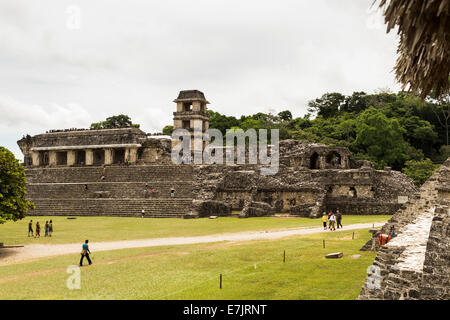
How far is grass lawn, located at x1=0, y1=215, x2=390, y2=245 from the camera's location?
1756 cm

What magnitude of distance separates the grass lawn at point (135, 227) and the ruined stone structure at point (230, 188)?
5.52 ft

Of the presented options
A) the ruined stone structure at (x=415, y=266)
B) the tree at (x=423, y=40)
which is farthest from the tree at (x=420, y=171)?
the tree at (x=423, y=40)

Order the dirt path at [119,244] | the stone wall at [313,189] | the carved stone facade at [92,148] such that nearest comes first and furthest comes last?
1. the dirt path at [119,244]
2. the stone wall at [313,189]
3. the carved stone facade at [92,148]

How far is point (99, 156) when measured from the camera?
42750mm

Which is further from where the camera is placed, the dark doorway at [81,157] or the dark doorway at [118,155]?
the dark doorway at [81,157]

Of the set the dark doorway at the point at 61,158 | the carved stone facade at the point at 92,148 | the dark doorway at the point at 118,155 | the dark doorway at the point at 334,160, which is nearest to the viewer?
the dark doorway at the point at 334,160

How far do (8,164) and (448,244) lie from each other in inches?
574

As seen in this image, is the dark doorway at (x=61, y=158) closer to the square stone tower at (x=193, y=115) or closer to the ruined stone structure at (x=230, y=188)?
the ruined stone structure at (x=230, y=188)

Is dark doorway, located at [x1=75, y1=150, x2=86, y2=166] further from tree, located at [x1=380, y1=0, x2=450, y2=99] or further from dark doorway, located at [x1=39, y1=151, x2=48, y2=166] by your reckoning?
tree, located at [x1=380, y1=0, x2=450, y2=99]

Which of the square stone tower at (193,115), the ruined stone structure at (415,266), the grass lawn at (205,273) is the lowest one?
the grass lawn at (205,273)

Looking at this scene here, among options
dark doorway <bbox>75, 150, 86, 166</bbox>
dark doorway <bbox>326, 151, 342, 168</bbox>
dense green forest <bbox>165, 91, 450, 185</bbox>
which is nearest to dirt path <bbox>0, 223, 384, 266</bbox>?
dark doorway <bbox>326, 151, 342, 168</bbox>

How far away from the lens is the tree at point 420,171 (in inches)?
1293

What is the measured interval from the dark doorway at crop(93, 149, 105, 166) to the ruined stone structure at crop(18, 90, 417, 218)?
657 cm
